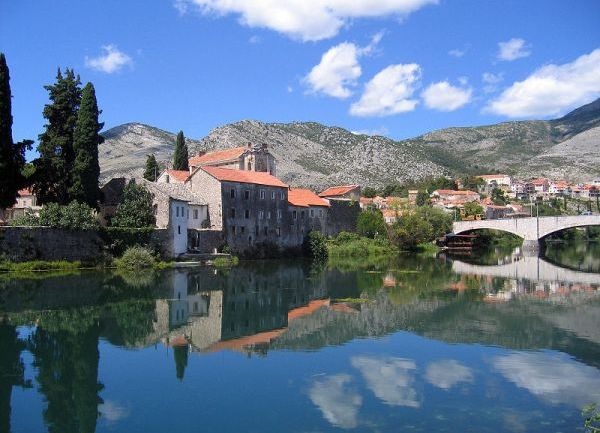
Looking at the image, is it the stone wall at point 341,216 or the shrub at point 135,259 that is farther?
the stone wall at point 341,216

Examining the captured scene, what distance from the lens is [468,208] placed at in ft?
367

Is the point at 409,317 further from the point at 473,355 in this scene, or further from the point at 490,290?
the point at 490,290

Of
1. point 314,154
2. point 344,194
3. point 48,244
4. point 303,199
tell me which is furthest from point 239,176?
point 314,154

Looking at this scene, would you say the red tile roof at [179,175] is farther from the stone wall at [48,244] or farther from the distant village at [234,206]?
the stone wall at [48,244]

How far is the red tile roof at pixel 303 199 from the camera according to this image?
6969 cm

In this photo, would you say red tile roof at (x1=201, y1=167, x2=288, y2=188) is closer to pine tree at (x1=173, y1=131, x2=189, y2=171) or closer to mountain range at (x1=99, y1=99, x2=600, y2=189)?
pine tree at (x1=173, y1=131, x2=189, y2=171)

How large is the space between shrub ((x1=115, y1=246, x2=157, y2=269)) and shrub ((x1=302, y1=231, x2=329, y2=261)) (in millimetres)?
23964

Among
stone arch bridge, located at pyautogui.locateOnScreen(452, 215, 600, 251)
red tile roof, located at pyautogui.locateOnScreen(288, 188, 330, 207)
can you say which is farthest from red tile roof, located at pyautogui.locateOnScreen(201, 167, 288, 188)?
stone arch bridge, located at pyautogui.locateOnScreen(452, 215, 600, 251)

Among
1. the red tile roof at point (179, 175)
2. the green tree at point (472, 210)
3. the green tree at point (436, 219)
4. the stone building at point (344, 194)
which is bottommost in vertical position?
the green tree at point (436, 219)

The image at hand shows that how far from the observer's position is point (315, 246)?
66938mm

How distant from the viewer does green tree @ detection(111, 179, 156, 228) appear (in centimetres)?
4872

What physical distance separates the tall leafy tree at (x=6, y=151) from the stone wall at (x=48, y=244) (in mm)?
2366

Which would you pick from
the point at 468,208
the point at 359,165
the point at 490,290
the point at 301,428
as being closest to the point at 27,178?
the point at 490,290

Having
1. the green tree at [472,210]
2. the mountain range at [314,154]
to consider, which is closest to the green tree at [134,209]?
the green tree at [472,210]
